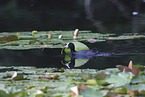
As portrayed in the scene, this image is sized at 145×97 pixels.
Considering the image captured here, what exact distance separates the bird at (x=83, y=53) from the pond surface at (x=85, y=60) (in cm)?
13

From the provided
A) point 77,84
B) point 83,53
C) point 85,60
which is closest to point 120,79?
point 77,84

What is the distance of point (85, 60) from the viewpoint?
12.5 ft

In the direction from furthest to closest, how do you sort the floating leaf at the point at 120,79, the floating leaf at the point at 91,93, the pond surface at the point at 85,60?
1. the pond surface at the point at 85,60
2. the floating leaf at the point at 120,79
3. the floating leaf at the point at 91,93

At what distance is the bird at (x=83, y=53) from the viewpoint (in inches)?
159

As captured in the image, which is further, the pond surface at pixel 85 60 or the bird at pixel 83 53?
the bird at pixel 83 53

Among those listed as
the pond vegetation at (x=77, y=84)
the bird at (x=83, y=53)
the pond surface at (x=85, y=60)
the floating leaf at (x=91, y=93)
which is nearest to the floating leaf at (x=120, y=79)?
the pond vegetation at (x=77, y=84)

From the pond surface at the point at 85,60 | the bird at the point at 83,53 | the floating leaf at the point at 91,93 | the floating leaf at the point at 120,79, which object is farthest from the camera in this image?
the bird at the point at 83,53

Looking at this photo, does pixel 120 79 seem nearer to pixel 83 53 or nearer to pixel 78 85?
pixel 78 85

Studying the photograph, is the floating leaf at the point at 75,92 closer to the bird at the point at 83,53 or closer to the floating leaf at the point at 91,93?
the floating leaf at the point at 91,93

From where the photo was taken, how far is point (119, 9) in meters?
9.99

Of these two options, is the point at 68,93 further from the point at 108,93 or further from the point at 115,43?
the point at 115,43

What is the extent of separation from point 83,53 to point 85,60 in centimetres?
37

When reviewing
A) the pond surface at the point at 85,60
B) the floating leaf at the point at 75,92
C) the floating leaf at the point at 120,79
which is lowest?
the floating leaf at the point at 75,92

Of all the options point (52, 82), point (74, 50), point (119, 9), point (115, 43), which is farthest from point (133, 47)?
point (119, 9)
